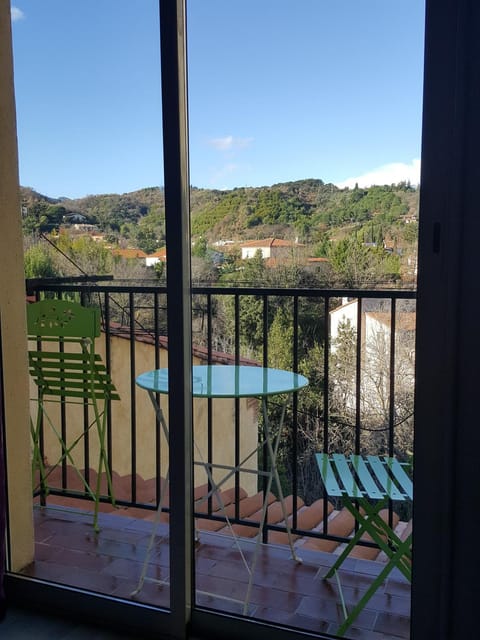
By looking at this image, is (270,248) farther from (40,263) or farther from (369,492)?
(40,263)

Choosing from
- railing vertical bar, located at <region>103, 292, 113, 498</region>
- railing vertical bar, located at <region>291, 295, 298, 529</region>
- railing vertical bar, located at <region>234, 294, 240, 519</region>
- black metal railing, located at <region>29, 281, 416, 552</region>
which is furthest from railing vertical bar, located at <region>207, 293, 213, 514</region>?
railing vertical bar, located at <region>103, 292, 113, 498</region>

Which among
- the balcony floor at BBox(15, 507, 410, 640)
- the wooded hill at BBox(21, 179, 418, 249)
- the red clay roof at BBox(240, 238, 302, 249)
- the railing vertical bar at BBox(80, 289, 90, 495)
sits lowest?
the balcony floor at BBox(15, 507, 410, 640)

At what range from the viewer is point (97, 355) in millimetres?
2674

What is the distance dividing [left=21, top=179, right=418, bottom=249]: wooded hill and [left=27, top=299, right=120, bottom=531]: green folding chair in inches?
26.4

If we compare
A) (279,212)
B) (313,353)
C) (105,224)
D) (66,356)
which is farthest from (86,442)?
(279,212)

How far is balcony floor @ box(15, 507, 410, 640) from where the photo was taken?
6.29 feet

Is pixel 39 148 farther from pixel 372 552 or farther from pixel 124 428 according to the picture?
pixel 372 552

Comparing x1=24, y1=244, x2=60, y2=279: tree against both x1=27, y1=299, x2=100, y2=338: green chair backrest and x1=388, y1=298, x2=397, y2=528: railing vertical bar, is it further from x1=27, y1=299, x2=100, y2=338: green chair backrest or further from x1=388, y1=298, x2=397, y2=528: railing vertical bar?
x1=388, y1=298, x2=397, y2=528: railing vertical bar

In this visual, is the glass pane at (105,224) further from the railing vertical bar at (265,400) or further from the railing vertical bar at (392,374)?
the railing vertical bar at (392,374)

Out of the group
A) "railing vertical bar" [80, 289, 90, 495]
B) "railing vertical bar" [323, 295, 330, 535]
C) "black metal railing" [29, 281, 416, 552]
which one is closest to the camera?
"black metal railing" [29, 281, 416, 552]

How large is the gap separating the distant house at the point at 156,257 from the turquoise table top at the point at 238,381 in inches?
16.1

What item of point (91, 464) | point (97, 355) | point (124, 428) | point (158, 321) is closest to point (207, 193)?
point (158, 321)

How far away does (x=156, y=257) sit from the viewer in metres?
2.02

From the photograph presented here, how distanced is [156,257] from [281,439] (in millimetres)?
853
